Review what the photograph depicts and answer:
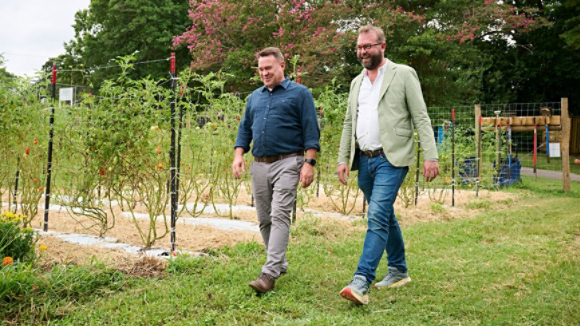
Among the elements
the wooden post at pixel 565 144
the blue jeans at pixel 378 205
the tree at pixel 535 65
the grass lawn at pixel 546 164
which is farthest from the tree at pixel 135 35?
the blue jeans at pixel 378 205

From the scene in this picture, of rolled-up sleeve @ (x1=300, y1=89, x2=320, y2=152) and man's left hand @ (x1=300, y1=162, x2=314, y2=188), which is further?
rolled-up sleeve @ (x1=300, y1=89, x2=320, y2=152)

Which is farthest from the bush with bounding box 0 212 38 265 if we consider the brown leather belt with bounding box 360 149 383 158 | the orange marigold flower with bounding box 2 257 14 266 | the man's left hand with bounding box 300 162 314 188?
the brown leather belt with bounding box 360 149 383 158

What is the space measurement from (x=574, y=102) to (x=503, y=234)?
72.3 ft

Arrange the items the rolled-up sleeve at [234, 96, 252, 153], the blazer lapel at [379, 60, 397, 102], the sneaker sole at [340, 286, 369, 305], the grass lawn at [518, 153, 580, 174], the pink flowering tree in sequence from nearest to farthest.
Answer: the sneaker sole at [340, 286, 369, 305], the blazer lapel at [379, 60, 397, 102], the rolled-up sleeve at [234, 96, 252, 153], the pink flowering tree, the grass lawn at [518, 153, 580, 174]

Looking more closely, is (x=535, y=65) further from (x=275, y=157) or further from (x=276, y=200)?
(x=276, y=200)

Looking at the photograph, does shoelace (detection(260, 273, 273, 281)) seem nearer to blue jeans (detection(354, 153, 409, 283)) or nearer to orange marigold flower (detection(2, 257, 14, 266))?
blue jeans (detection(354, 153, 409, 283))

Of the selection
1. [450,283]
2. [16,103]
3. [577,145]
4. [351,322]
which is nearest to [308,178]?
[351,322]

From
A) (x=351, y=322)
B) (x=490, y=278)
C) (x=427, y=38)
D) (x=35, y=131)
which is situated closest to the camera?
(x=351, y=322)

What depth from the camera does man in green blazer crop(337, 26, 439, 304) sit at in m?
3.32

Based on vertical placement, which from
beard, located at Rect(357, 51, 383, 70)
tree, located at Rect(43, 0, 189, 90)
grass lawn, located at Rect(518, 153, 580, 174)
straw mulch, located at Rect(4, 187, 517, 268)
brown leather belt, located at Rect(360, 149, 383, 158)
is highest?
tree, located at Rect(43, 0, 189, 90)

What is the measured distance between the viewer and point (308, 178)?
354 centimetres

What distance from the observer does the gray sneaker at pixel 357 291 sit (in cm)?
307

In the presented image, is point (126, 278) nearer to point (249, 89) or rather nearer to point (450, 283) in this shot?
point (450, 283)

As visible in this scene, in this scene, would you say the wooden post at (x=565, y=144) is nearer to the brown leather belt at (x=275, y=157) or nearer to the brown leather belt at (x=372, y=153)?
the brown leather belt at (x=372, y=153)
